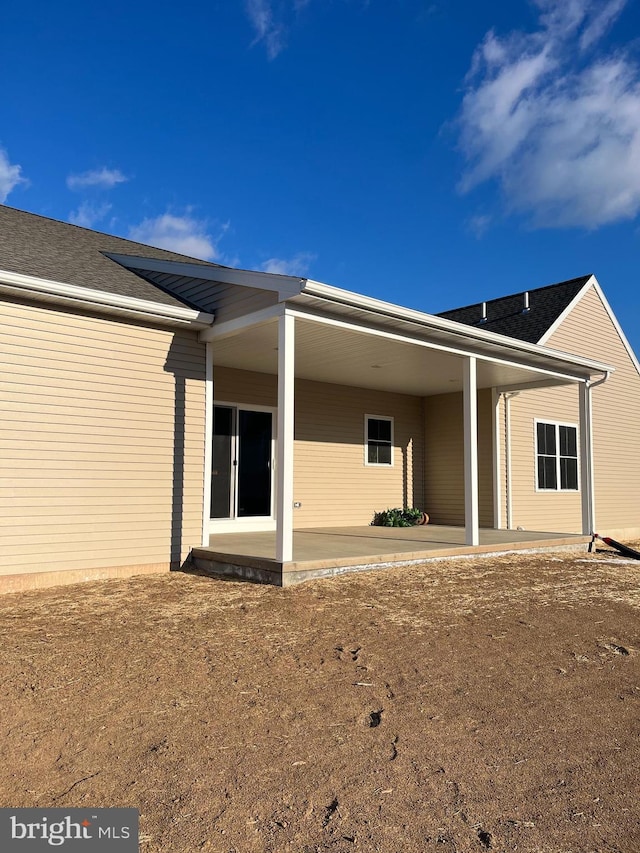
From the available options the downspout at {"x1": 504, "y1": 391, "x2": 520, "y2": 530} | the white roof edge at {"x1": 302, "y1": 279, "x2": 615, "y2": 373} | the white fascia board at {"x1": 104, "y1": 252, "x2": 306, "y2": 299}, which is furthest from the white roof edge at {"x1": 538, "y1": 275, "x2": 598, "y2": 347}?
the white fascia board at {"x1": 104, "y1": 252, "x2": 306, "y2": 299}

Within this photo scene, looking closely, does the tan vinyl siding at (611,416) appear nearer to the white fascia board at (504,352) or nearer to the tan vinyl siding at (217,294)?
the white fascia board at (504,352)

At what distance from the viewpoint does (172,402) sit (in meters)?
8.02

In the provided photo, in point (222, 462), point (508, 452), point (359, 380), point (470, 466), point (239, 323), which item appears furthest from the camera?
point (508, 452)

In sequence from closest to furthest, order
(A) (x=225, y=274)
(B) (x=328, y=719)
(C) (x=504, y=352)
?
(B) (x=328, y=719), (A) (x=225, y=274), (C) (x=504, y=352)

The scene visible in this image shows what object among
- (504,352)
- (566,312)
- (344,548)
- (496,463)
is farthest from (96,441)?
(566,312)

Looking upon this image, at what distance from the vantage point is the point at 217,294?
26.3ft

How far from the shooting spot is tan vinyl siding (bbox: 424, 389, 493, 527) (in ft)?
41.4

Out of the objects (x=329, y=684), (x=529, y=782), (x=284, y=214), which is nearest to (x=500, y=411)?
(x=329, y=684)

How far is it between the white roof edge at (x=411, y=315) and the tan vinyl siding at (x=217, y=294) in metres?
0.59

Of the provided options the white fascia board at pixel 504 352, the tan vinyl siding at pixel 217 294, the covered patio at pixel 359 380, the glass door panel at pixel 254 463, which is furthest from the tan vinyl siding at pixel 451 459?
the tan vinyl siding at pixel 217 294

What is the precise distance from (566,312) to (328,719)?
1258 cm

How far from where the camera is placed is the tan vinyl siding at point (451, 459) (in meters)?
12.6

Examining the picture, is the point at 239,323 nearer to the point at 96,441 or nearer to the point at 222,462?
the point at 96,441

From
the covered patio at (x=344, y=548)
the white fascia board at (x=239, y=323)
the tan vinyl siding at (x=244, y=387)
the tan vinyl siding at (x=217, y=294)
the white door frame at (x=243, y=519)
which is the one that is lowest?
the covered patio at (x=344, y=548)
